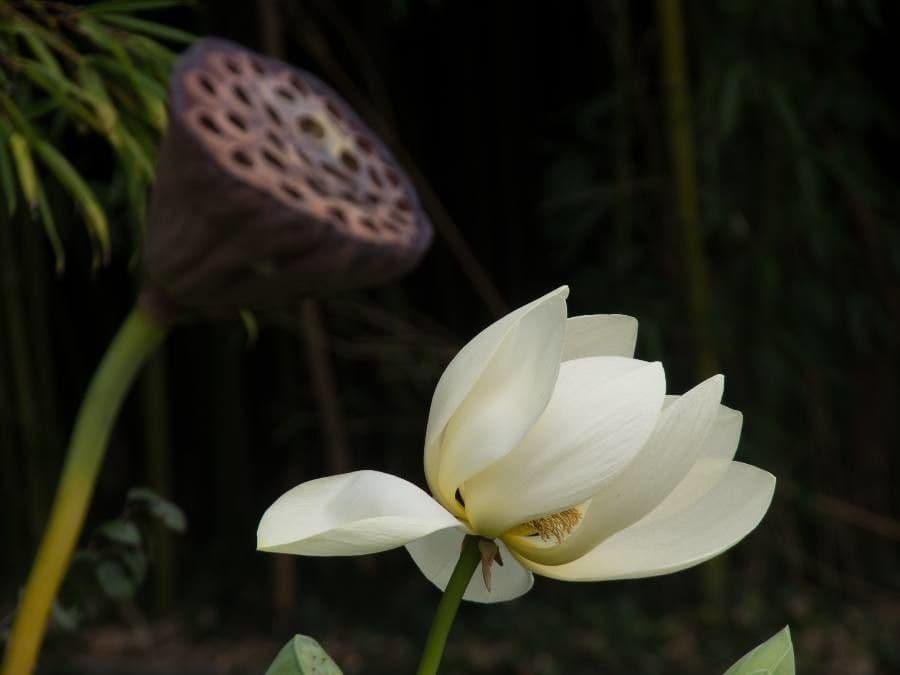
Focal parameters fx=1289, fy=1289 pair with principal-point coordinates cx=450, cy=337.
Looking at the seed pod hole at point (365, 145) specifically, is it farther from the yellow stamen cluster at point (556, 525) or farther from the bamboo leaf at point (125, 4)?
the bamboo leaf at point (125, 4)

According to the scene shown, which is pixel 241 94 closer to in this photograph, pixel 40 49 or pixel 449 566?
pixel 449 566

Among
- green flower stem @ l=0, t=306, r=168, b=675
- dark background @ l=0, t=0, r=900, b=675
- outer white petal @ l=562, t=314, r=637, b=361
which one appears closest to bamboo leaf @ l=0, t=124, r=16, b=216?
green flower stem @ l=0, t=306, r=168, b=675

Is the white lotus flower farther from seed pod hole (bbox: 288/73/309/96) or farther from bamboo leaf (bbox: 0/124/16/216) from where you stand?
bamboo leaf (bbox: 0/124/16/216)

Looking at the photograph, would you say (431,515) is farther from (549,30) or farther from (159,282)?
(549,30)

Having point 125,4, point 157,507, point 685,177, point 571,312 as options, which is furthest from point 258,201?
point 571,312

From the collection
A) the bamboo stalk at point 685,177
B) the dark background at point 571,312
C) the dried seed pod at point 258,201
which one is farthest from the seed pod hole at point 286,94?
the bamboo stalk at point 685,177

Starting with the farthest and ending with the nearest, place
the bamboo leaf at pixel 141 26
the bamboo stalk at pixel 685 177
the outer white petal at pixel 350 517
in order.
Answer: the bamboo stalk at pixel 685 177 < the bamboo leaf at pixel 141 26 < the outer white petal at pixel 350 517
